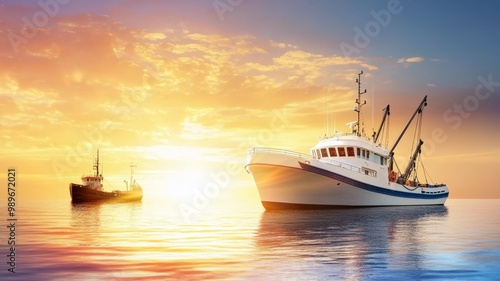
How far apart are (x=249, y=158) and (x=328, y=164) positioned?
30.3 feet

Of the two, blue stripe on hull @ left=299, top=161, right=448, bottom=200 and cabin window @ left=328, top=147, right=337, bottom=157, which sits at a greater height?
cabin window @ left=328, top=147, right=337, bottom=157

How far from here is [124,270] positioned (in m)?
18.5

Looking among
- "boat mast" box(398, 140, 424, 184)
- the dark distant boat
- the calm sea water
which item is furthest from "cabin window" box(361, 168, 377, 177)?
the dark distant boat

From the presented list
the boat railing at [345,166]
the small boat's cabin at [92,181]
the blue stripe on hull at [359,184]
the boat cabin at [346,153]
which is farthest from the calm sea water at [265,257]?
the small boat's cabin at [92,181]

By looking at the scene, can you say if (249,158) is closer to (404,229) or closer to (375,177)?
(375,177)

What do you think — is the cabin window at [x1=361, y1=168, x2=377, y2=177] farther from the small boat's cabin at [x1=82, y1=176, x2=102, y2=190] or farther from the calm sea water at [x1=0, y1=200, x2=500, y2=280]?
the small boat's cabin at [x1=82, y1=176, x2=102, y2=190]

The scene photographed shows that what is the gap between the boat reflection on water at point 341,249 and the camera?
61.6 ft

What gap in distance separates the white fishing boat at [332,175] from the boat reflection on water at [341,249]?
14900 millimetres

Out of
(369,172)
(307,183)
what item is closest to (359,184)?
(369,172)

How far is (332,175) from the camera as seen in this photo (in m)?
56.1

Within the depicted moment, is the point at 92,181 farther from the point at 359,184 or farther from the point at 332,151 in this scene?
the point at 359,184

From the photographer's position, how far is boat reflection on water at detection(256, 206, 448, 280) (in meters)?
18.8

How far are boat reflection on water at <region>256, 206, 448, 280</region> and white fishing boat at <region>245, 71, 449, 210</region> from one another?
14900mm

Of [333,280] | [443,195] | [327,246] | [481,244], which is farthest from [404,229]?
[443,195]
